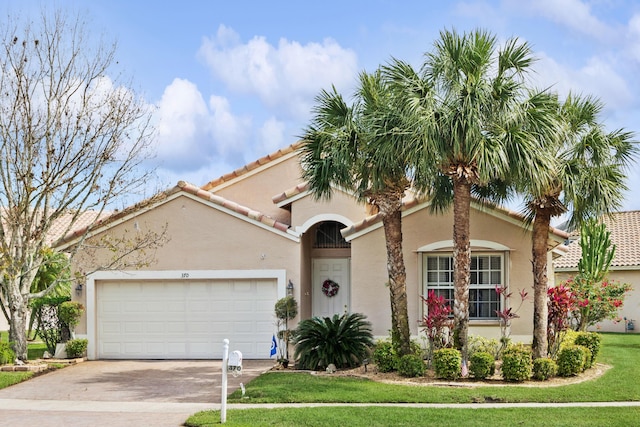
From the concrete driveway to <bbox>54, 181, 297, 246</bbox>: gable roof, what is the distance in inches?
132

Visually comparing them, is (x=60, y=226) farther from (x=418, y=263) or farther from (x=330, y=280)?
(x=418, y=263)

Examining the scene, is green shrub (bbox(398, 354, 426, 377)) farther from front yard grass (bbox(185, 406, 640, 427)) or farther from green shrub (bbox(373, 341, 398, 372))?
front yard grass (bbox(185, 406, 640, 427))

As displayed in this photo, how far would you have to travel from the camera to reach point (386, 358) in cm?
1733

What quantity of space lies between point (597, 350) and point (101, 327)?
1229 centimetres

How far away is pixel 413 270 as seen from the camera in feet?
66.4

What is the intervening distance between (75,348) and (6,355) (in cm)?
204

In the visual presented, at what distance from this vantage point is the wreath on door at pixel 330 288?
909 inches

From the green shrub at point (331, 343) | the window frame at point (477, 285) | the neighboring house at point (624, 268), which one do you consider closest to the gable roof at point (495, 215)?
the window frame at point (477, 285)

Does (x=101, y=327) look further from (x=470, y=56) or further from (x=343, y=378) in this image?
(x=470, y=56)

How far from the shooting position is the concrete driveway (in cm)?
1348

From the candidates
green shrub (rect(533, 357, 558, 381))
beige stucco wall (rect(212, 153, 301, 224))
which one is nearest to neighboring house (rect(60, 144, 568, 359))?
beige stucco wall (rect(212, 153, 301, 224))

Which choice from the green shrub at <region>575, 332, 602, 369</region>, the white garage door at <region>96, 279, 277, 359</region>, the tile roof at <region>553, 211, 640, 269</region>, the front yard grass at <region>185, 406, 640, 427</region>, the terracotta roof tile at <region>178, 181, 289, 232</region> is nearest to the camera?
the front yard grass at <region>185, 406, 640, 427</region>

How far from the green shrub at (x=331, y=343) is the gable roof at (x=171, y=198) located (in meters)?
3.35

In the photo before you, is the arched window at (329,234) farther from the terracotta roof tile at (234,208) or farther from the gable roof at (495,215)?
the gable roof at (495,215)
